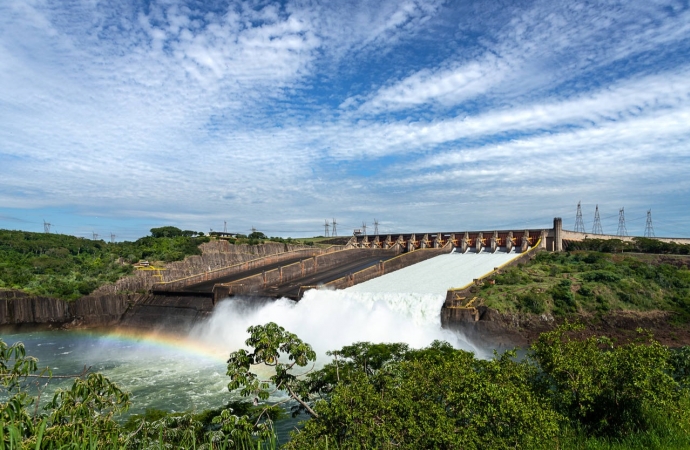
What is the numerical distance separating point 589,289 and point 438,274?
37.3ft

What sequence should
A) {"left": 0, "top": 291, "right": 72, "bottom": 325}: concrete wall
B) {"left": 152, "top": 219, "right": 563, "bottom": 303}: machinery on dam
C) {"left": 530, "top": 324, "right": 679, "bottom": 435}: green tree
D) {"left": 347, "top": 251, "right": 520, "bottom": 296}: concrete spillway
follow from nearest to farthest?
{"left": 530, "top": 324, "right": 679, "bottom": 435}: green tree → {"left": 347, "top": 251, "right": 520, "bottom": 296}: concrete spillway → {"left": 0, "top": 291, "right": 72, "bottom": 325}: concrete wall → {"left": 152, "top": 219, "right": 563, "bottom": 303}: machinery on dam

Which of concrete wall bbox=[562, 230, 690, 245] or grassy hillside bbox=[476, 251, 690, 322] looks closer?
grassy hillside bbox=[476, 251, 690, 322]

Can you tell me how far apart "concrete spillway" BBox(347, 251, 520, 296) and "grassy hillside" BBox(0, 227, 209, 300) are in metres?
21.0

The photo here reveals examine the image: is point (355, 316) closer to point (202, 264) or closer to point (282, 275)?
point (282, 275)

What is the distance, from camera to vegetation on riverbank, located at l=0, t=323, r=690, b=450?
7273 mm

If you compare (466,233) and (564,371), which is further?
(466,233)

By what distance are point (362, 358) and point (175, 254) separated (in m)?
34.9

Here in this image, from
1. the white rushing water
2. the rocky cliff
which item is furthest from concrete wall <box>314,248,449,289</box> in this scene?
the rocky cliff

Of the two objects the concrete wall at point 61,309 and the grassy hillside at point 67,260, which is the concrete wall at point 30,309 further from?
the grassy hillside at point 67,260

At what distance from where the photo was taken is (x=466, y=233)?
1941 inches

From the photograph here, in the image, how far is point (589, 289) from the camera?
29500mm

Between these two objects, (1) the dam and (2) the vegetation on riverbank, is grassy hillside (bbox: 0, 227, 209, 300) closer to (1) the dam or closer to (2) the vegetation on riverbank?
(1) the dam

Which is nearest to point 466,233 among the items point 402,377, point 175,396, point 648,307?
point 648,307

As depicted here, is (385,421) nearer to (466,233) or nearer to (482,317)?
(482,317)
